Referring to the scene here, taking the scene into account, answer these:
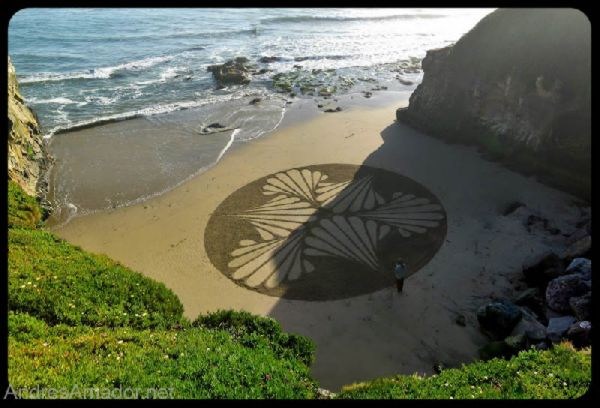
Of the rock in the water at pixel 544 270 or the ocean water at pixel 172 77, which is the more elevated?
the ocean water at pixel 172 77

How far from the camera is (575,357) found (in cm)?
1140

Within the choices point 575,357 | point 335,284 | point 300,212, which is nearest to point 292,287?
point 335,284

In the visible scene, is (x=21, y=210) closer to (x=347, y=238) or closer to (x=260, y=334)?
(x=260, y=334)

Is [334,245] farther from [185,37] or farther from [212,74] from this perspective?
[185,37]

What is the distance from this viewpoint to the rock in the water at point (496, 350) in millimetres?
15062

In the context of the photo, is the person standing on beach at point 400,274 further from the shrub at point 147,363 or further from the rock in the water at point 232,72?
the rock in the water at point 232,72

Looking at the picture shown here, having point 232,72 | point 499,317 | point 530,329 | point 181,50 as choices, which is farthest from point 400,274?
point 181,50

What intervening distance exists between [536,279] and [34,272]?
18976 mm

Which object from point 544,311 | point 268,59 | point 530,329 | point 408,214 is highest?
point 268,59

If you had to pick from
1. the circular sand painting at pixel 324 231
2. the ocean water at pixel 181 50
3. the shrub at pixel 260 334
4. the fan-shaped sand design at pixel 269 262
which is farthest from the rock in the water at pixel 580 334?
the ocean water at pixel 181 50

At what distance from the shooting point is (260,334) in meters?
13.2

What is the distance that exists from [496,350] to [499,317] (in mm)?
1527

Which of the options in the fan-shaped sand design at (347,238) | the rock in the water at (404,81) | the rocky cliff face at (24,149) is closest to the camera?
the fan-shaped sand design at (347,238)

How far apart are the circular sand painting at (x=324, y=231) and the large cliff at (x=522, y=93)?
7.07 meters
